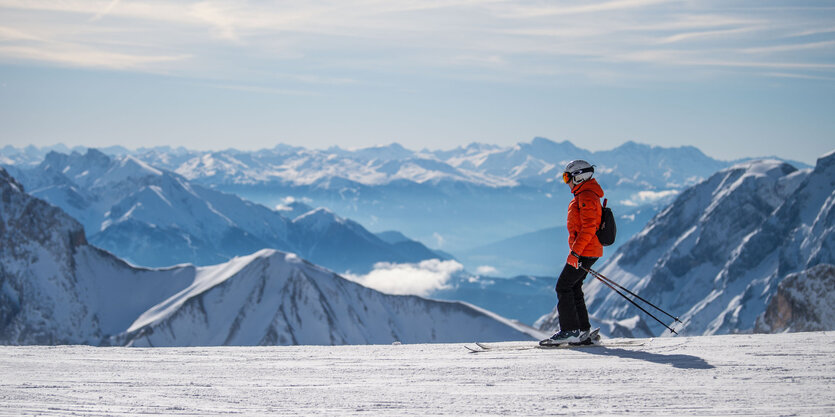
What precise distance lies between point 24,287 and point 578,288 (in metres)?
207

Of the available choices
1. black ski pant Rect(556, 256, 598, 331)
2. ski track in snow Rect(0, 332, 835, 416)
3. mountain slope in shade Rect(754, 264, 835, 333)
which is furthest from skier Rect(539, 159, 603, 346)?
mountain slope in shade Rect(754, 264, 835, 333)

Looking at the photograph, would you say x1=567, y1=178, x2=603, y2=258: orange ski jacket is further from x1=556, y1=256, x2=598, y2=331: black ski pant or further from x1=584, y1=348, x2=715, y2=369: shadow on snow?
x1=584, y1=348, x2=715, y2=369: shadow on snow

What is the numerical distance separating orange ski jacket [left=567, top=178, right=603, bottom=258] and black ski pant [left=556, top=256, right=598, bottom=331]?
19.3 inches

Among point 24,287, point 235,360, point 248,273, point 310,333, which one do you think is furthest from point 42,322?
point 235,360

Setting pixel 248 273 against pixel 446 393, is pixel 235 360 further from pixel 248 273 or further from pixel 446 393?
pixel 248 273

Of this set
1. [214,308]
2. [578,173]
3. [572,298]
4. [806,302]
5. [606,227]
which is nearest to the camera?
[578,173]

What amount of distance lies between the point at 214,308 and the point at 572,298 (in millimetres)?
169798

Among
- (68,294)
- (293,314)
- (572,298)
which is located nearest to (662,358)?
(572,298)

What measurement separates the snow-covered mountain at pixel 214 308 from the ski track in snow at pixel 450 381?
156 meters

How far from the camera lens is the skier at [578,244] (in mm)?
14281

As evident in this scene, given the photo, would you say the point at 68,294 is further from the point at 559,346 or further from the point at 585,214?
the point at 585,214

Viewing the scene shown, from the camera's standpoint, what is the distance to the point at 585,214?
46.9 feet

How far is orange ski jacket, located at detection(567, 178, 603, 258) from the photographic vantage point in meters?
14.2

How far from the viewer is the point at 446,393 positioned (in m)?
11.8
